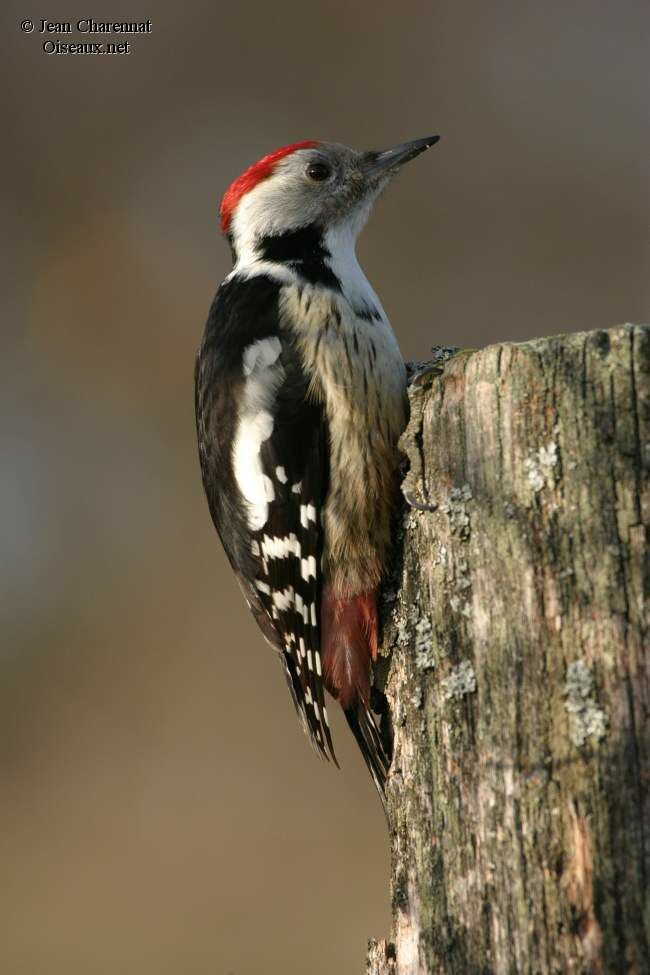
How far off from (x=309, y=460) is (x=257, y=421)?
176 millimetres

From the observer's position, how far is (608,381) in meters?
1.67

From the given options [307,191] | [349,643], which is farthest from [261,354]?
[307,191]

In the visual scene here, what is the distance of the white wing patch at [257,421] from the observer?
2.48 metres

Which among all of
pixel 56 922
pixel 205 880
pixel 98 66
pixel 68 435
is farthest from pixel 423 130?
pixel 56 922

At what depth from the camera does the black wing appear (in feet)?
8.08

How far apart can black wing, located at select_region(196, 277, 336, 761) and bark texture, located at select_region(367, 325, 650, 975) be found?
24.4 inches

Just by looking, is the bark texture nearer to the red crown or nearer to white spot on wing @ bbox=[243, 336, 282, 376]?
white spot on wing @ bbox=[243, 336, 282, 376]

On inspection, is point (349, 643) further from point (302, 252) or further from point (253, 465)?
point (302, 252)

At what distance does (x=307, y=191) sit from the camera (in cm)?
314

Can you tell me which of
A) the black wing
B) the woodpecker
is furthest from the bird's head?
the black wing

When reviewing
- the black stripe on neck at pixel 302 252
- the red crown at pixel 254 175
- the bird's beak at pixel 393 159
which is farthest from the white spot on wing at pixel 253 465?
the bird's beak at pixel 393 159

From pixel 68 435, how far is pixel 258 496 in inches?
158

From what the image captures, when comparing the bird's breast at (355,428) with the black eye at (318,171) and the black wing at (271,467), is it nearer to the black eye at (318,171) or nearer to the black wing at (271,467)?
the black wing at (271,467)

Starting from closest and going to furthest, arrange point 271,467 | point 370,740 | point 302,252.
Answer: point 370,740, point 271,467, point 302,252
